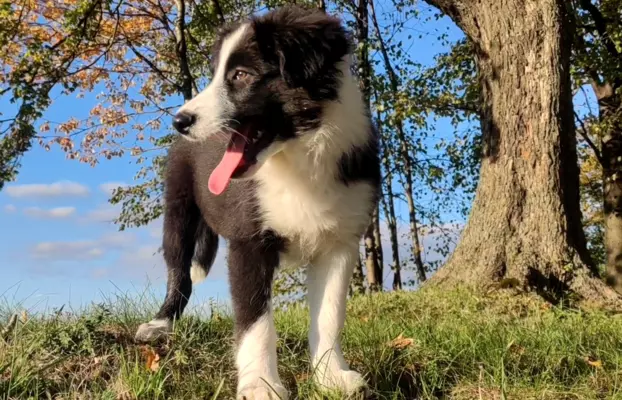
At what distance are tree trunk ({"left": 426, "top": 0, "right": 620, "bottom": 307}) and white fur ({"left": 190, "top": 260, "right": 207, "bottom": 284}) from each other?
335cm

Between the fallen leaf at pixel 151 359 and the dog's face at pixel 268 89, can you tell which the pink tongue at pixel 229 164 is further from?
the fallen leaf at pixel 151 359

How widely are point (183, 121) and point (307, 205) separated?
0.75 meters

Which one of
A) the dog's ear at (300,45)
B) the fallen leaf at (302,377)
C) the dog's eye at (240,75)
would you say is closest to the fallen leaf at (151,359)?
the fallen leaf at (302,377)

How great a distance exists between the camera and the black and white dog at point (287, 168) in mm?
2986

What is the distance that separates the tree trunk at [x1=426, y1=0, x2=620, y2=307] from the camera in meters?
6.78

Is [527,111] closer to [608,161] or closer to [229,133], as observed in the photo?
[229,133]

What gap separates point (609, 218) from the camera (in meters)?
11.7

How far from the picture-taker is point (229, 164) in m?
3.00

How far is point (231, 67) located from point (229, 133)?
33 centimetres

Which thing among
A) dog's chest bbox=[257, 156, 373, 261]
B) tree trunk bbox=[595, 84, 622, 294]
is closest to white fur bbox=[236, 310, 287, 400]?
dog's chest bbox=[257, 156, 373, 261]

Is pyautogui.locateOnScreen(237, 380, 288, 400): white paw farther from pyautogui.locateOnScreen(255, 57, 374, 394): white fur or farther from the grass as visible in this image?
pyautogui.locateOnScreen(255, 57, 374, 394): white fur

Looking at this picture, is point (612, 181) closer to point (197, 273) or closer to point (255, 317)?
point (197, 273)

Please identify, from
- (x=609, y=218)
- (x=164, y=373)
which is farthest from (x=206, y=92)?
(x=609, y=218)

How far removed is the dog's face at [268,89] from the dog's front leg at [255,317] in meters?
0.39
